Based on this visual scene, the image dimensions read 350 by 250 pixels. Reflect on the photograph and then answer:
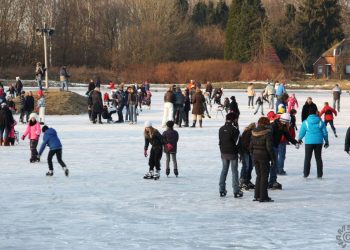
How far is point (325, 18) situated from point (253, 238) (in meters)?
73.1

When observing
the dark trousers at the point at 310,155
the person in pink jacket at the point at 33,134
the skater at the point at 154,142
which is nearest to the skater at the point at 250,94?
the person in pink jacket at the point at 33,134

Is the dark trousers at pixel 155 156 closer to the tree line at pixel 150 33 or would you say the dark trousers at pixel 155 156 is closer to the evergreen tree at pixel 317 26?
the tree line at pixel 150 33

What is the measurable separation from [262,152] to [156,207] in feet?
5.81

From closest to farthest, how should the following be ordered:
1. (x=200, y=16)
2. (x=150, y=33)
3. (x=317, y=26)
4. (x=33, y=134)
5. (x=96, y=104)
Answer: (x=33, y=134), (x=96, y=104), (x=150, y=33), (x=317, y=26), (x=200, y=16)

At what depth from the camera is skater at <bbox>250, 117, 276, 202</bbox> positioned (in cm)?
1084

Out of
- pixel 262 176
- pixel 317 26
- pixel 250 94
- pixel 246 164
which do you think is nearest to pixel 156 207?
pixel 262 176

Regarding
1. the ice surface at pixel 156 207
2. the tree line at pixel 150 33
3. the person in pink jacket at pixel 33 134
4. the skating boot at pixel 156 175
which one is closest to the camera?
the ice surface at pixel 156 207

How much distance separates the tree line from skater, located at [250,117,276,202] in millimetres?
61130

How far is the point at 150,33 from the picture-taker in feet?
242

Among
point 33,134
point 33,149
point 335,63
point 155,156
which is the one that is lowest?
point 33,149

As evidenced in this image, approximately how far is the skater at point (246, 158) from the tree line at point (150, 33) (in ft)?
197

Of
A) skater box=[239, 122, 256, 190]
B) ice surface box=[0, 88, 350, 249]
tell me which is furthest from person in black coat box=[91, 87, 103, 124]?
skater box=[239, 122, 256, 190]

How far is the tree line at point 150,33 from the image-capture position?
73.2 metres

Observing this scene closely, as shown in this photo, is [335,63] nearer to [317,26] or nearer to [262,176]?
[317,26]
